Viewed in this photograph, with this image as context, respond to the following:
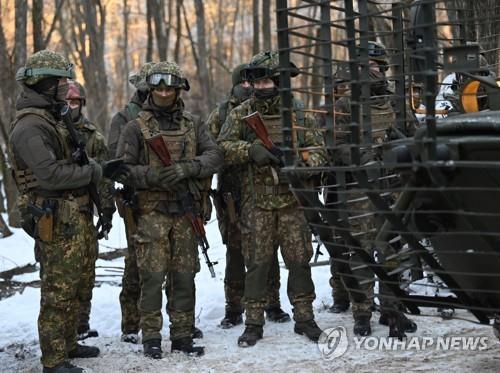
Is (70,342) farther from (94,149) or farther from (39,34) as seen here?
(39,34)

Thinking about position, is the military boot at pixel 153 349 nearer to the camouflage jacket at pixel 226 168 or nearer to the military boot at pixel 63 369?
the military boot at pixel 63 369

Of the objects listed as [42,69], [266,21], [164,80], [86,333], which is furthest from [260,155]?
[266,21]

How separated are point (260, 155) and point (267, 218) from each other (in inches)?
21.9

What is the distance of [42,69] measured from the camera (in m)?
5.16

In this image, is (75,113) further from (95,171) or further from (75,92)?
(95,171)

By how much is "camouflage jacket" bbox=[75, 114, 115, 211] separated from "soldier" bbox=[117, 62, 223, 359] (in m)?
0.62

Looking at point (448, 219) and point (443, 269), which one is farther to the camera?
point (443, 269)

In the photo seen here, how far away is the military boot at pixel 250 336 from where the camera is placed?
19.0 feet

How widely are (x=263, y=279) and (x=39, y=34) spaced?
20.8 feet

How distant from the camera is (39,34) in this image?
10.6 m

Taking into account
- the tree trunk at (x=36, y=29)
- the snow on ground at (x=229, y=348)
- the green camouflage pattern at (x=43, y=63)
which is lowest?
the snow on ground at (x=229, y=348)

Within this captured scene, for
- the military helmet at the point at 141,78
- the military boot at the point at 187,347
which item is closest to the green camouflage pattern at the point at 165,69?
the military helmet at the point at 141,78

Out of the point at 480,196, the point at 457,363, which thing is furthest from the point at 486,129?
the point at 457,363

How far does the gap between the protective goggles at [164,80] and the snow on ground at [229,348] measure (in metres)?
2.06
